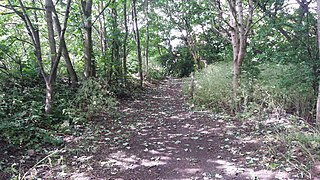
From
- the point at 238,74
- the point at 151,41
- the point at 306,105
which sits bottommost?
the point at 306,105

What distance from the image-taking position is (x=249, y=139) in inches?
157

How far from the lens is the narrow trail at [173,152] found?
9.81 ft

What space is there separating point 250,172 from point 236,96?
3.21m

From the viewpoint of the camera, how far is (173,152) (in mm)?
3723

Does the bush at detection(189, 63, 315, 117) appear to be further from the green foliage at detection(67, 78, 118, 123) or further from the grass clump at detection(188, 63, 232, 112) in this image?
the green foliage at detection(67, 78, 118, 123)

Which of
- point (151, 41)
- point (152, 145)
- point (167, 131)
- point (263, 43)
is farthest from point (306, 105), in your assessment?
point (151, 41)

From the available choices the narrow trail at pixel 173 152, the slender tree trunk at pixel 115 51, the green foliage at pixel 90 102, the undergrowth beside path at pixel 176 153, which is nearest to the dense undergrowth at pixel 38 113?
the green foliage at pixel 90 102

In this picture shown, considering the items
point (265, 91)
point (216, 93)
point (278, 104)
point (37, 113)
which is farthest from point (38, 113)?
point (278, 104)

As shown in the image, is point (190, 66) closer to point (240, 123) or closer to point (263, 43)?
point (263, 43)

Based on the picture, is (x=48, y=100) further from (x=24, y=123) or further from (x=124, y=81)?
(x=124, y=81)

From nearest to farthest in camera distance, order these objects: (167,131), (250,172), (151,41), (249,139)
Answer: (250,172)
(249,139)
(167,131)
(151,41)

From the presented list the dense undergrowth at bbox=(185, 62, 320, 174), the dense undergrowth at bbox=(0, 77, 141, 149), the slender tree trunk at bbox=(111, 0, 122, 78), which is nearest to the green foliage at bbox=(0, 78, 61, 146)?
the dense undergrowth at bbox=(0, 77, 141, 149)

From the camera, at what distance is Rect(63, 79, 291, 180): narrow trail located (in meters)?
2.99

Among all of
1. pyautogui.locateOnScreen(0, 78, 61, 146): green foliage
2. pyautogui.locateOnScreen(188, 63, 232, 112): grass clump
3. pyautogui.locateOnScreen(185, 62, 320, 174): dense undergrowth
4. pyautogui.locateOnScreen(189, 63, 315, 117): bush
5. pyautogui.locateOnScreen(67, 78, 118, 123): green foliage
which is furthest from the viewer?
pyautogui.locateOnScreen(188, 63, 232, 112): grass clump
